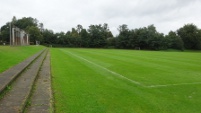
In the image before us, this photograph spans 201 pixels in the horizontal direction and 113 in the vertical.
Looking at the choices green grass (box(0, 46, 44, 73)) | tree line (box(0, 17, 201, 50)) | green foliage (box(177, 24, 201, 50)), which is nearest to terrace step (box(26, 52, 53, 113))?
green grass (box(0, 46, 44, 73))

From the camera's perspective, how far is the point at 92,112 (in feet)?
20.6

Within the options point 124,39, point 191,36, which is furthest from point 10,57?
point 191,36

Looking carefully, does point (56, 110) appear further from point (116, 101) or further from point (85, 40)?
point (85, 40)

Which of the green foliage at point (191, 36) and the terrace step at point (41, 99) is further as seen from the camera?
the green foliage at point (191, 36)

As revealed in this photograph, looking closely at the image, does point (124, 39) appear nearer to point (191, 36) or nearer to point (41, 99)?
point (191, 36)

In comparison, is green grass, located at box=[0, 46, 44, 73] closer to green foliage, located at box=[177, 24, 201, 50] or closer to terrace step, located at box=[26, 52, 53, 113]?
terrace step, located at box=[26, 52, 53, 113]

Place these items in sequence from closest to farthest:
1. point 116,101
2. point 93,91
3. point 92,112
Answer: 1. point 92,112
2. point 116,101
3. point 93,91

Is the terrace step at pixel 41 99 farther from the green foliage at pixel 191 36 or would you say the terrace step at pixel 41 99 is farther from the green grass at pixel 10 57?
the green foliage at pixel 191 36

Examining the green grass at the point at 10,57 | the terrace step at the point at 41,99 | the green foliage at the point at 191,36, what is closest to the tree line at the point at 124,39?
the green foliage at the point at 191,36

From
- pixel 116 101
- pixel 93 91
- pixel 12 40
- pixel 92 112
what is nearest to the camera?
pixel 92 112

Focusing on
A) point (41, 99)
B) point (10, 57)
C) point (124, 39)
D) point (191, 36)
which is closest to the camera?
point (41, 99)

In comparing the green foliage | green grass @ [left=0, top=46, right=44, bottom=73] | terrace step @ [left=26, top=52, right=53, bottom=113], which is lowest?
terrace step @ [left=26, top=52, right=53, bottom=113]

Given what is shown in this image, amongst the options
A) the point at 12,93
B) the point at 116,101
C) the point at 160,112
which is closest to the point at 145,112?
the point at 160,112

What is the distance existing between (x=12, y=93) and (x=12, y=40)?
134 feet
